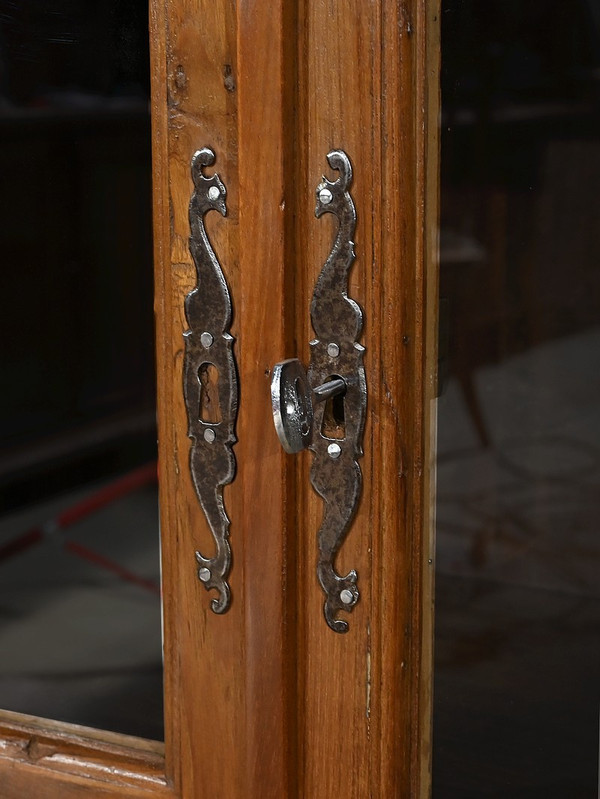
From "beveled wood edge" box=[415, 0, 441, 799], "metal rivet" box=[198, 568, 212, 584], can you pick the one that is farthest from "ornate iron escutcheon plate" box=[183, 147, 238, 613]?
"beveled wood edge" box=[415, 0, 441, 799]

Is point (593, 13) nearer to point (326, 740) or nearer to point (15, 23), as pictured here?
point (15, 23)

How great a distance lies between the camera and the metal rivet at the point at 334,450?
2.64 ft

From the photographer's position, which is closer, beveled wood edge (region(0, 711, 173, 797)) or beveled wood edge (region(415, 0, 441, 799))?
beveled wood edge (region(415, 0, 441, 799))

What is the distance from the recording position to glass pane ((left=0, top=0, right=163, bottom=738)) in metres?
0.86

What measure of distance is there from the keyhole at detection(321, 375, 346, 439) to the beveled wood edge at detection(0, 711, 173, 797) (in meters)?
0.33

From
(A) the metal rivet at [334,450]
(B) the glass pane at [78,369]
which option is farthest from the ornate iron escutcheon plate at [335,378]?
(B) the glass pane at [78,369]

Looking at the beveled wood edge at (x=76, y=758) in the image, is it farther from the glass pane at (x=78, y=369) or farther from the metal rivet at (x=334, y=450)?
the metal rivet at (x=334, y=450)

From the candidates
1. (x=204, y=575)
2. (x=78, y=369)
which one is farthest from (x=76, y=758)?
(x=78, y=369)

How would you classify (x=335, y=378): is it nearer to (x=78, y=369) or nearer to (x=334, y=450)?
(x=334, y=450)

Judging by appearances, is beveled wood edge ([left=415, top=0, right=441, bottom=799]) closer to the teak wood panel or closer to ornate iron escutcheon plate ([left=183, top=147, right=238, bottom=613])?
the teak wood panel

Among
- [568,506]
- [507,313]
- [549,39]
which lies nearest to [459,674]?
[568,506]

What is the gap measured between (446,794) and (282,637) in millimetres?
182

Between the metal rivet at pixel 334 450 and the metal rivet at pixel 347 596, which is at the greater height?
the metal rivet at pixel 334 450

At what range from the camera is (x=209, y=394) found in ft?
2.74
